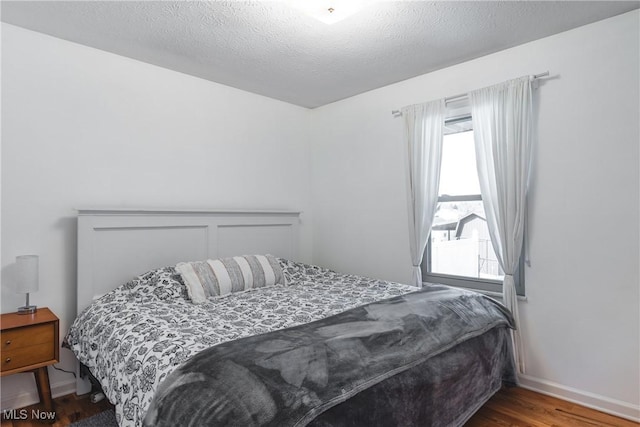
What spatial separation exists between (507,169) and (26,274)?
3.17 meters

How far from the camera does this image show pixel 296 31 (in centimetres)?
250

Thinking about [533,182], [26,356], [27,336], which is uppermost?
[533,182]

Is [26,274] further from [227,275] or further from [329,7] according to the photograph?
[329,7]

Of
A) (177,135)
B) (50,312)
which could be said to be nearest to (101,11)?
(177,135)

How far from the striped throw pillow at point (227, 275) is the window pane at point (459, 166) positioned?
1584mm

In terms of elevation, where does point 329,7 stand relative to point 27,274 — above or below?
above

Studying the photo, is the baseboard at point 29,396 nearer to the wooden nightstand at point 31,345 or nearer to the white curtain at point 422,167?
the wooden nightstand at point 31,345

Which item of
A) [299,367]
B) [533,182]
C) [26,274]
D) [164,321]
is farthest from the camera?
[533,182]

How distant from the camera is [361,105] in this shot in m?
3.77

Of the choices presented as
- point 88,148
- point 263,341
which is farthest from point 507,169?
point 88,148

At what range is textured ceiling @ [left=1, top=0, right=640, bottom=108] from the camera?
224cm

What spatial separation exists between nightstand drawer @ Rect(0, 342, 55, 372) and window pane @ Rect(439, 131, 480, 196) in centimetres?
298

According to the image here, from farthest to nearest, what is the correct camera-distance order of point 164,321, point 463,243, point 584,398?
1. point 463,243
2. point 584,398
3. point 164,321

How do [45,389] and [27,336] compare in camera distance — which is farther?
[45,389]
